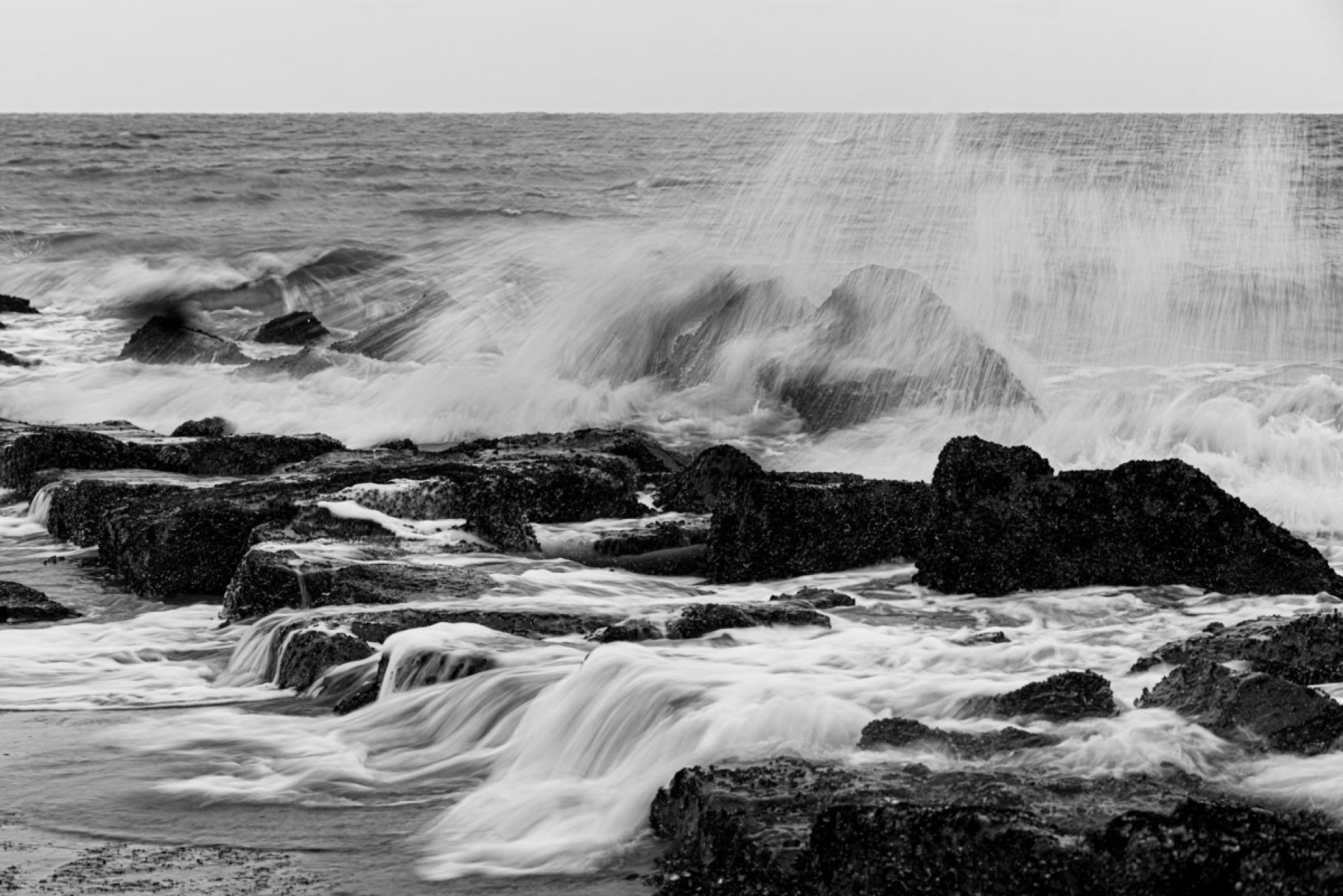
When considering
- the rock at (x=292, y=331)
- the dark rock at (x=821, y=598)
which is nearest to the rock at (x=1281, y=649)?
the dark rock at (x=821, y=598)

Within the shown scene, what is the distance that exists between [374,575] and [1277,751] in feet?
10.8

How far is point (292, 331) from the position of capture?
54.2 ft

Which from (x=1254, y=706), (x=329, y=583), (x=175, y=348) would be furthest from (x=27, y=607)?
(x=175, y=348)

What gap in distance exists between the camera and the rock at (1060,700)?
4000mm

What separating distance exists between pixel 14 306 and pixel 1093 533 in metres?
15.9

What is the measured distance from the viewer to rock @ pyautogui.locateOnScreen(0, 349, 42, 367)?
1449 centimetres

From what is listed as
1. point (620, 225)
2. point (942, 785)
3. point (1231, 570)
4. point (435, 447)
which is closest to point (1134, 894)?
point (942, 785)

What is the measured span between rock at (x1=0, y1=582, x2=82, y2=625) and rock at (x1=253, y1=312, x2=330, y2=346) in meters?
10.2

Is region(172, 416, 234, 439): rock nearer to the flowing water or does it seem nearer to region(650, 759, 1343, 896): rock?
the flowing water

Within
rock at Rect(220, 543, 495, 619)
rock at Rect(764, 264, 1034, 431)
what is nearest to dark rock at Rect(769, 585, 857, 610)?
rock at Rect(220, 543, 495, 619)

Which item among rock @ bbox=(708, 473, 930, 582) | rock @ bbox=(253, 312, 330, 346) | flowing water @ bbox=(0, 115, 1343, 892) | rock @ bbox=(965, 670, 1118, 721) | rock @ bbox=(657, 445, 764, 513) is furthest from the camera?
rock @ bbox=(253, 312, 330, 346)

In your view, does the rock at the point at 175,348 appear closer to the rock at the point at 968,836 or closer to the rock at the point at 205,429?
the rock at the point at 205,429

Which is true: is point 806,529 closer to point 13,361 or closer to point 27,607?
point 27,607

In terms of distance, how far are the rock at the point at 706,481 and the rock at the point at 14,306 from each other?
43.8 feet
